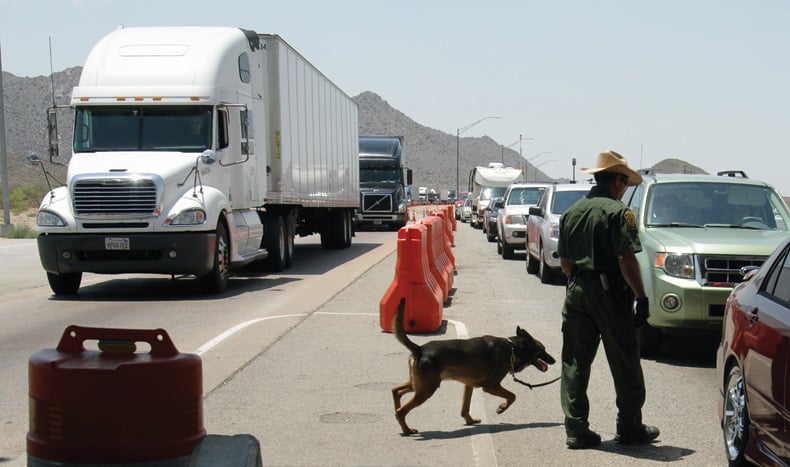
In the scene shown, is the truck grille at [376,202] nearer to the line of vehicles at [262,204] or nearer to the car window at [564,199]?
the line of vehicles at [262,204]

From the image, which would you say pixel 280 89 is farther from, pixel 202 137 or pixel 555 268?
pixel 555 268

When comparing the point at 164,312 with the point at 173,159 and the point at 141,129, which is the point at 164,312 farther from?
the point at 141,129

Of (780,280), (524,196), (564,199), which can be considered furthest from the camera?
(524,196)

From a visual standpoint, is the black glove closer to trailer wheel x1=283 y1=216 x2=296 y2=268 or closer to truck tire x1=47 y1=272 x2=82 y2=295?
truck tire x1=47 y1=272 x2=82 y2=295

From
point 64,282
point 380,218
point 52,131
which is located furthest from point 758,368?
point 380,218

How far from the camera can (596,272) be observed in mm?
6070

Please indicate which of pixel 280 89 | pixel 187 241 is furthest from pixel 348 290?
pixel 280 89

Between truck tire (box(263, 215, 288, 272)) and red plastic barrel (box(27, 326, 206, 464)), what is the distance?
15.8 m

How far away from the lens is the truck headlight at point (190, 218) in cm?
1447

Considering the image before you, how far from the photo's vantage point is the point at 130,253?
47.6 ft

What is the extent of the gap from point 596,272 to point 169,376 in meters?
3.21

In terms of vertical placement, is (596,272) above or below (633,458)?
above

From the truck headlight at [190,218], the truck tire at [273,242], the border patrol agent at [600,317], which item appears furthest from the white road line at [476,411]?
the truck tire at [273,242]

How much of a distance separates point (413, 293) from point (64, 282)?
682 cm
